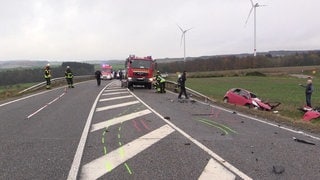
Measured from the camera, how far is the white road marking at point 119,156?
737 centimetres

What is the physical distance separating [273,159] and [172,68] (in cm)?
10584

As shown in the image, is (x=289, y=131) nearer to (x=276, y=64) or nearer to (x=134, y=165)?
(x=134, y=165)

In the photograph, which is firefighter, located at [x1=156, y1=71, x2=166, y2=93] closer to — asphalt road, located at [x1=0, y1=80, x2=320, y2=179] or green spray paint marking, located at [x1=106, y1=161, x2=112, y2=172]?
asphalt road, located at [x1=0, y1=80, x2=320, y2=179]

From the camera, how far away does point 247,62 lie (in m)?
124

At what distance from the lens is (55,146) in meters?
9.66

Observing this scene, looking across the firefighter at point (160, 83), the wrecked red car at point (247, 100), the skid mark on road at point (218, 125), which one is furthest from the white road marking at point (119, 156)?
the firefighter at point (160, 83)

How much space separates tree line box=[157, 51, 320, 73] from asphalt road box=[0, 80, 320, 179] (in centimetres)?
10178

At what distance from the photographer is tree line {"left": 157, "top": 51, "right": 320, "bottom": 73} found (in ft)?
390

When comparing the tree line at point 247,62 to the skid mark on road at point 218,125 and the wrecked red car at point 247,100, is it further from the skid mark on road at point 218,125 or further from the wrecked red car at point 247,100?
the skid mark on road at point 218,125

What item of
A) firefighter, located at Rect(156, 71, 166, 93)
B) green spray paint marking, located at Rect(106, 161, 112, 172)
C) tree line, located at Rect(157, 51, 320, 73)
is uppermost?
green spray paint marking, located at Rect(106, 161, 112, 172)

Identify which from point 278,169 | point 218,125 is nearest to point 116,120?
point 218,125

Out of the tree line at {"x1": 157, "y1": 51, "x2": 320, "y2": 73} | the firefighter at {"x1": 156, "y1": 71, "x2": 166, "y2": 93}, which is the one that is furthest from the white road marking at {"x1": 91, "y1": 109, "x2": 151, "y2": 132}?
the tree line at {"x1": 157, "y1": 51, "x2": 320, "y2": 73}

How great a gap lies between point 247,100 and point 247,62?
328 ft

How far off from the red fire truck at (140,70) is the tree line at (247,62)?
254 feet
